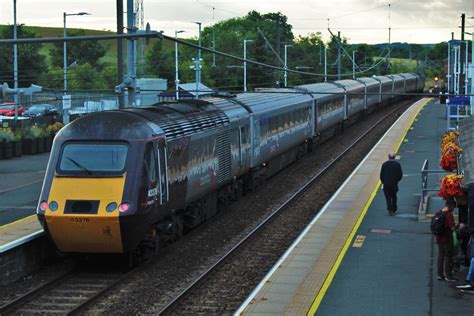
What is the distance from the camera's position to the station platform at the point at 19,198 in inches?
681

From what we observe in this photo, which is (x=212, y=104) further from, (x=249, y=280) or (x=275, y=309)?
(x=275, y=309)

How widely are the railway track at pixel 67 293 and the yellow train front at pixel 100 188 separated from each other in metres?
0.65

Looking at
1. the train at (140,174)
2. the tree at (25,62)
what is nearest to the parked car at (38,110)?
the tree at (25,62)

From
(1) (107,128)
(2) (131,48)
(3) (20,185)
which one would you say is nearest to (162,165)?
(1) (107,128)

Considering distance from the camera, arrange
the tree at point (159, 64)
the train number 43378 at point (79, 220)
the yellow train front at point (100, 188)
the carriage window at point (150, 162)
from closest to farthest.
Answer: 1. the train number 43378 at point (79, 220)
2. the yellow train front at point (100, 188)
3. the carriage window at point (150, 162)
4. the tree at point (159, 64)

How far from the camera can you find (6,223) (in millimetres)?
19625

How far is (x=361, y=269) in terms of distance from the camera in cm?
1567

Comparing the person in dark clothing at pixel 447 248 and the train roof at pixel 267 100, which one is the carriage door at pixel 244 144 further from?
the person in dark clothing at pixel 447 248

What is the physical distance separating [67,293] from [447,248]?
6.97 meters

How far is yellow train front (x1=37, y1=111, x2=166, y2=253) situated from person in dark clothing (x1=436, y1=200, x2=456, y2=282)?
5.51m

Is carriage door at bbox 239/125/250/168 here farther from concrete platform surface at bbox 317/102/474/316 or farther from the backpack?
the backpack

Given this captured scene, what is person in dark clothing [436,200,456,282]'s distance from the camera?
14688 millimetres

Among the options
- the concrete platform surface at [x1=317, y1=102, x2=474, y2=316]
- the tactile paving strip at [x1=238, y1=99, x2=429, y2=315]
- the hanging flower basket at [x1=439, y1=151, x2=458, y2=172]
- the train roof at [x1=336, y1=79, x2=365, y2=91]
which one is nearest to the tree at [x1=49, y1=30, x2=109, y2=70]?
the train roof at [x1=336, y1=79, x2=365, y2=91]

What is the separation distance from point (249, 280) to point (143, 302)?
8.16ft
